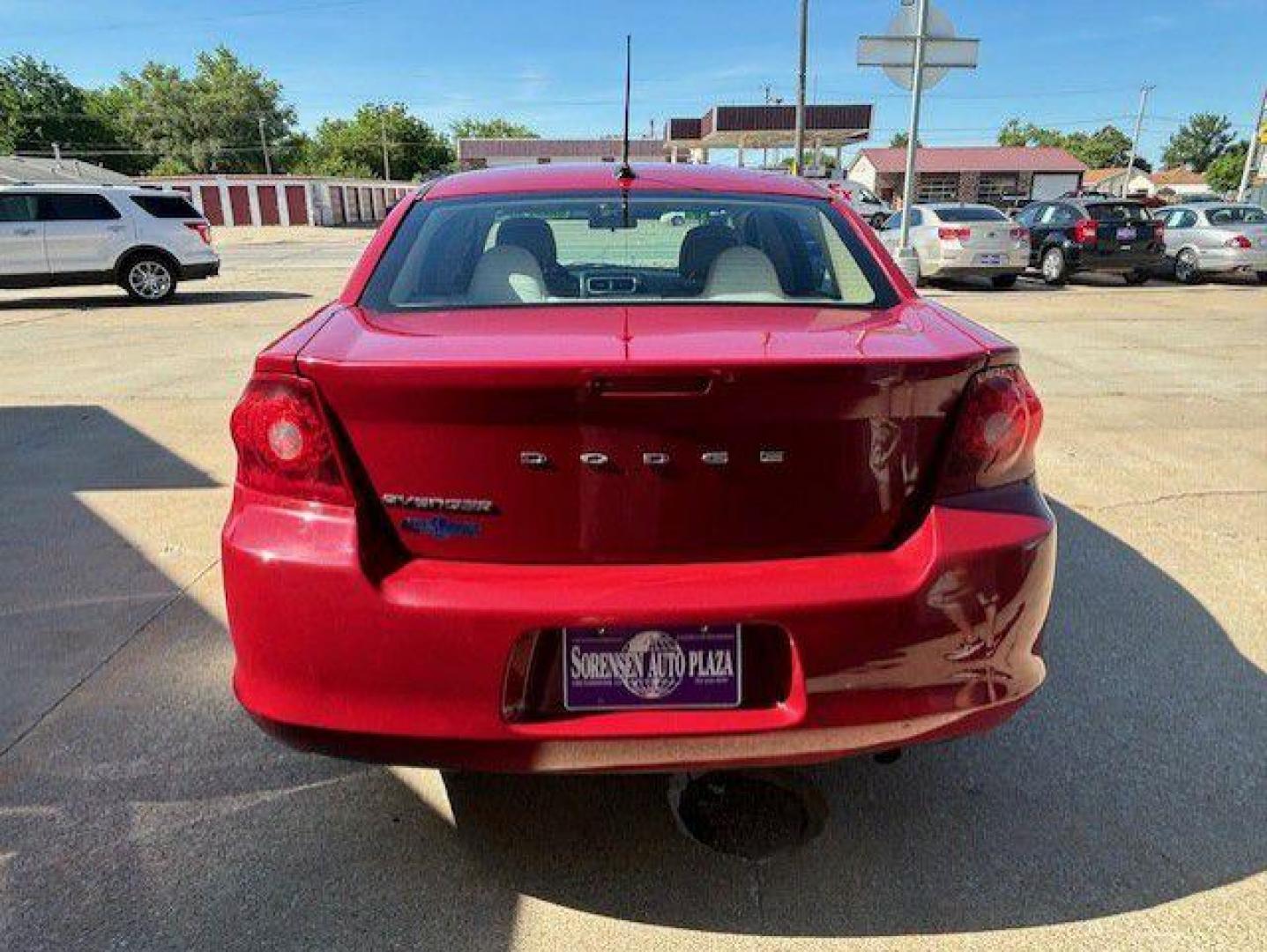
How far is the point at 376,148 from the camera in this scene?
90.9 meters

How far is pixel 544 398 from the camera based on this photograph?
5.83ft

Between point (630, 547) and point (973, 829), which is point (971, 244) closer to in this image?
point (973, 829)

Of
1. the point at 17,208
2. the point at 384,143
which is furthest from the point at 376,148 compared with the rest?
the point at 17,208

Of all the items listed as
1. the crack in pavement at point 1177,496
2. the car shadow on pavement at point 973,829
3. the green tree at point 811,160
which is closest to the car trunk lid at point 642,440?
the car shadow on pavement at point 973,829

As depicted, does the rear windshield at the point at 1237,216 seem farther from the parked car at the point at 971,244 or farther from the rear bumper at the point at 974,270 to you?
the rear bumper at the point at 974,270

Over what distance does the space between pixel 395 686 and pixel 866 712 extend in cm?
94

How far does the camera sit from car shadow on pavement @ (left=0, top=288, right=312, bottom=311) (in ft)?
46.1

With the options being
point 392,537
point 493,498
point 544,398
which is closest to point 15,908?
point 392,537

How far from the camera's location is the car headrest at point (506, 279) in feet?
8.45

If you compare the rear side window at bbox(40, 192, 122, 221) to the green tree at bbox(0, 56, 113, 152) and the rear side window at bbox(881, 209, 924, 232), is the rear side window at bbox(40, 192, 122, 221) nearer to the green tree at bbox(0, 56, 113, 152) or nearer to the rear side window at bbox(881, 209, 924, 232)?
the rear side window at bbox(881, 209, 924, 232)

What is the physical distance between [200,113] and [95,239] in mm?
80840

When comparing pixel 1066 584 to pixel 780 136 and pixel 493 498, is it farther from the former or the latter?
pixel 780 136

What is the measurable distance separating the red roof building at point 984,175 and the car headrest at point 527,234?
6233 centimetres

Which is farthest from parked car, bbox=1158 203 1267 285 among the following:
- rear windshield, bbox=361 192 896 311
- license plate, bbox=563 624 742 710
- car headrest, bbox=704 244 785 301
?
license plate, bbox=563 624 742 710
